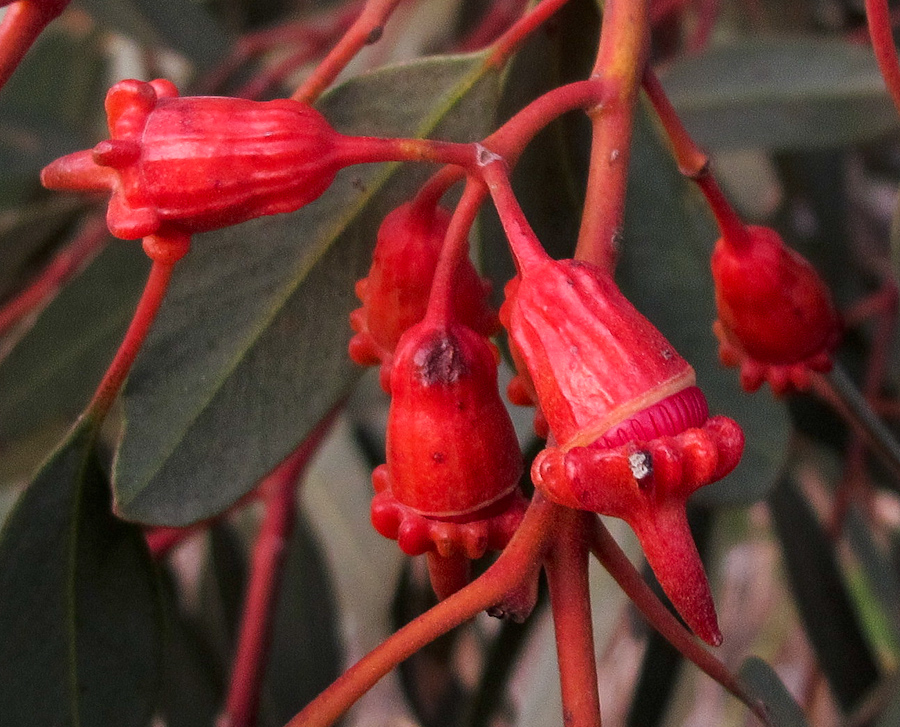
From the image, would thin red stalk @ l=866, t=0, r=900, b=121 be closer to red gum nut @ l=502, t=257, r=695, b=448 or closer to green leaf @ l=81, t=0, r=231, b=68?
red gum nut @ l=502, t=257, r=695, b=448

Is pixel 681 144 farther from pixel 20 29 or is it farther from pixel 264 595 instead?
pixel 264 595

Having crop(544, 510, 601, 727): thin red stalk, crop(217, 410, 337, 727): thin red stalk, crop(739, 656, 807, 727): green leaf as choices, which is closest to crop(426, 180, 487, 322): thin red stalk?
crop(544, 510, 601, 727): thin red stalk

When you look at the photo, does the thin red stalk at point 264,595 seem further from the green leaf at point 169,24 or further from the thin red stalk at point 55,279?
the green leaf at point 169,24

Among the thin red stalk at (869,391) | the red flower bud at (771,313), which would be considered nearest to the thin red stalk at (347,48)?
the red flower bud at (771,313)

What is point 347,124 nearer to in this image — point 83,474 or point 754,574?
point 83,474

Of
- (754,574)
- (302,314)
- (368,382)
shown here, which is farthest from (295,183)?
(754,574)

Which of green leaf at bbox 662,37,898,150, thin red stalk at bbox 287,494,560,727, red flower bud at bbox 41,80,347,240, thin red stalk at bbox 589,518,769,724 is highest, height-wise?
red flower bud at bbox 41,80,347,240
